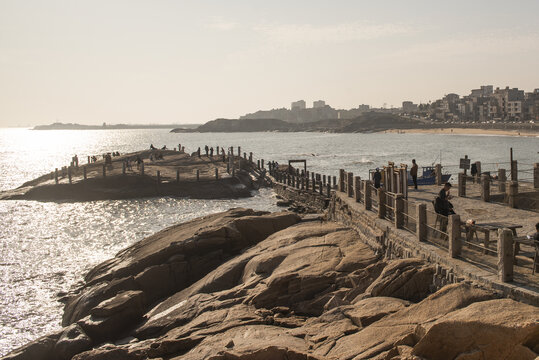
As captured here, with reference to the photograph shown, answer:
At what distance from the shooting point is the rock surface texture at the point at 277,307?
7770 mm

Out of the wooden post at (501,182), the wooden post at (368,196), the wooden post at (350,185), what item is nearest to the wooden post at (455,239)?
the wooden post at (368,196)

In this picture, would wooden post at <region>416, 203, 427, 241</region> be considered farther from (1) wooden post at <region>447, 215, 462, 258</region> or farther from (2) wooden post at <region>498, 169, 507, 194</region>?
(2) wooden post at <region>498, 169, 507, 194</region>

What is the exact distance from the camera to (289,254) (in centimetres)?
1535

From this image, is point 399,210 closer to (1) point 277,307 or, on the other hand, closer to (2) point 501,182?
(1) point 277,307

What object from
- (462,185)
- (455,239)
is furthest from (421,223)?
(462,185)

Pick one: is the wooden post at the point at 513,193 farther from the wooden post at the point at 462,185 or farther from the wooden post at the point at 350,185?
the wooden post at the point at 350,185

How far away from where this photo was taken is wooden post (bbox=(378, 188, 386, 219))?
15.1 metres

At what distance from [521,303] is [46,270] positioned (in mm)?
21985

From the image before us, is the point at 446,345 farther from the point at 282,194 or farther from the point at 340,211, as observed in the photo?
the point at 282,194

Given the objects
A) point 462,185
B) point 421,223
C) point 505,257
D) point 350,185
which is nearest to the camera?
point 505,257

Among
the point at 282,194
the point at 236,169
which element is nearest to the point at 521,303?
the point at 282,194

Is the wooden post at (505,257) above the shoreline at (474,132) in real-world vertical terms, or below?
below

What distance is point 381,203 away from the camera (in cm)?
1512

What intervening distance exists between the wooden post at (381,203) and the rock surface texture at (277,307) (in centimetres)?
119
